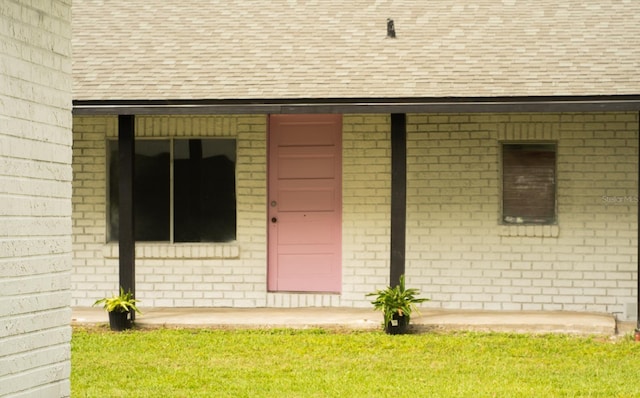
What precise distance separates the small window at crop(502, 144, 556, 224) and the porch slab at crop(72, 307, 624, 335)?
117 cm

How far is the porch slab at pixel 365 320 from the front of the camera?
38.0 ft

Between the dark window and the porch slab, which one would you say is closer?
the porch slab

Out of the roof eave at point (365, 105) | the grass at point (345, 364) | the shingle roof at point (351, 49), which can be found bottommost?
the grass at point (345, 364)

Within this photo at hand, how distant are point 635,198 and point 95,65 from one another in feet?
21.0

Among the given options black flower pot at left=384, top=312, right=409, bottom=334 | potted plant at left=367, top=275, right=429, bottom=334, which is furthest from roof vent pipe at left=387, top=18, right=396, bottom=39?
black flower pot at left=384, top=312, right=409, bottom=334

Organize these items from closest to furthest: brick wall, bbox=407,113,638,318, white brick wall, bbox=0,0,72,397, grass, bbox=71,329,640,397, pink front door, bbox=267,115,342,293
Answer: white brick wall, bbox=0,0,72,397
grass, bbox=71,329,640,397
brick wall, bbox=407,113,638,318
pink front door, bbox=267,115,342,293

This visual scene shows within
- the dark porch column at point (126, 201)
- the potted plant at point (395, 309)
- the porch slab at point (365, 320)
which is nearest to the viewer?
the potted plant at point (395, 309)

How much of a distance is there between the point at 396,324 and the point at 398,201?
1.29 m

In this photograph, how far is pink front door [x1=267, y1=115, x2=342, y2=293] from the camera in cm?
1338

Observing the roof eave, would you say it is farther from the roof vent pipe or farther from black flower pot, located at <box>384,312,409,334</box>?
black flower pot, located at <box>384,312,409,334</box>

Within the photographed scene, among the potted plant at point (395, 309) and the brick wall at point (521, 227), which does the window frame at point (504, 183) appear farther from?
the potted plant at point (395, 309)

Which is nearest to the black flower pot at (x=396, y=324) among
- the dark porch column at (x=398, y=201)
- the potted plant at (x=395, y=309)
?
the potted plant at (x=395, y=309)

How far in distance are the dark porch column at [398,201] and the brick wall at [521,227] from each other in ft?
4.72

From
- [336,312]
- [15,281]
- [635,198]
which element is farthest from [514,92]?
[15,281]
